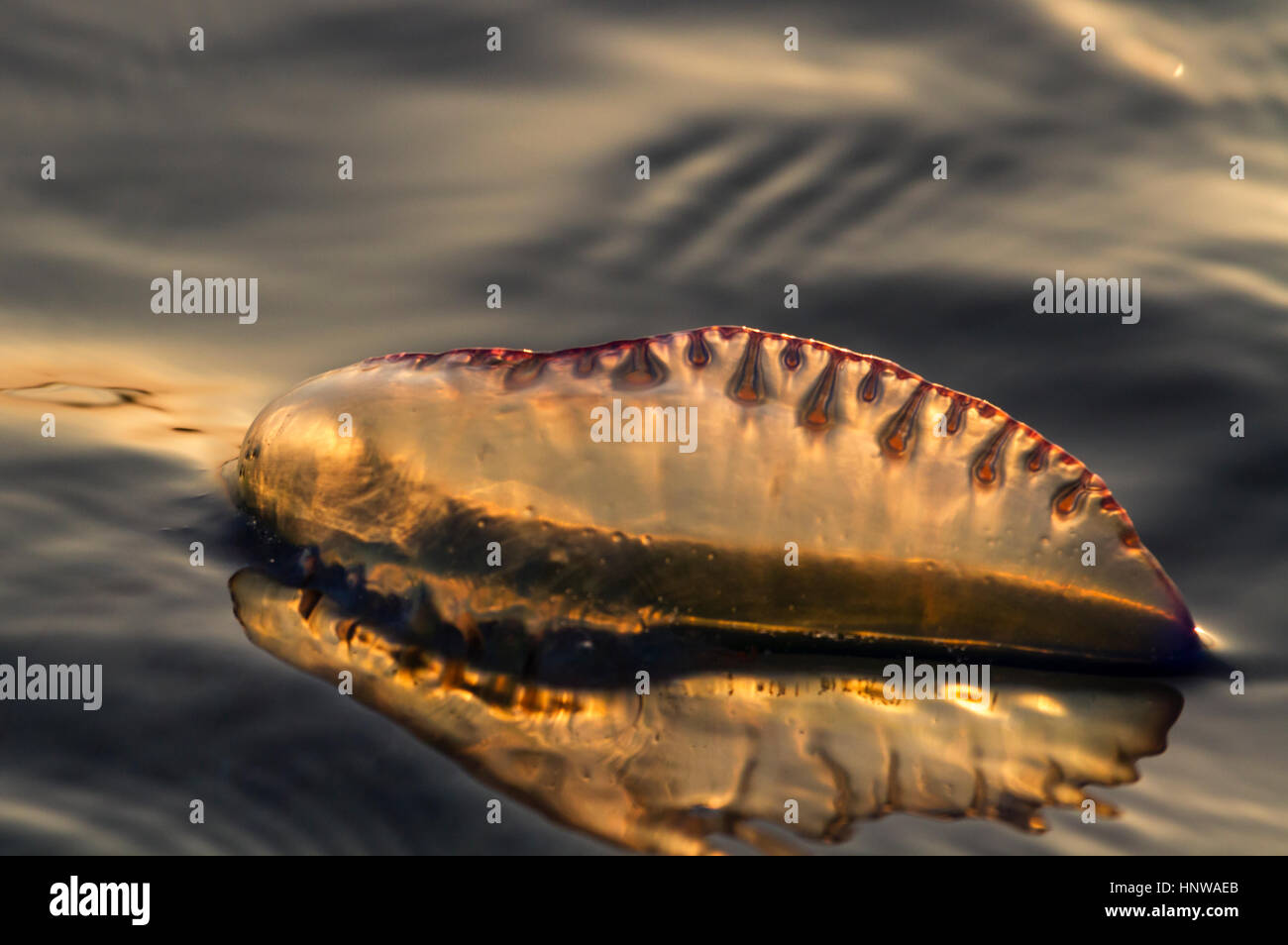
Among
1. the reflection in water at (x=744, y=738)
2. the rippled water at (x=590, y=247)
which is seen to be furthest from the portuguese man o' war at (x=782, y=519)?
the rippled water at (x=590, y=247)

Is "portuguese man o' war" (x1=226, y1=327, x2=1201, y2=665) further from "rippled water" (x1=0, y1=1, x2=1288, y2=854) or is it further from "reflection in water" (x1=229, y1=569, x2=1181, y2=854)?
"rippled water" (x1=0, y1=1, x2=1288, y2=854)

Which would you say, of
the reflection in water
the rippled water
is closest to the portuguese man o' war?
the reflection in water

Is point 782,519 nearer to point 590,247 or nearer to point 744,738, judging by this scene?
point 744,738

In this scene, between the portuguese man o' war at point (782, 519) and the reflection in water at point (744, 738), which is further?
the portuguese man o' war at point (782, 519)

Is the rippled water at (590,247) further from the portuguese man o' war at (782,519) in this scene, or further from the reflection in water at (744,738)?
the portuguese man o' war at (782,519)
